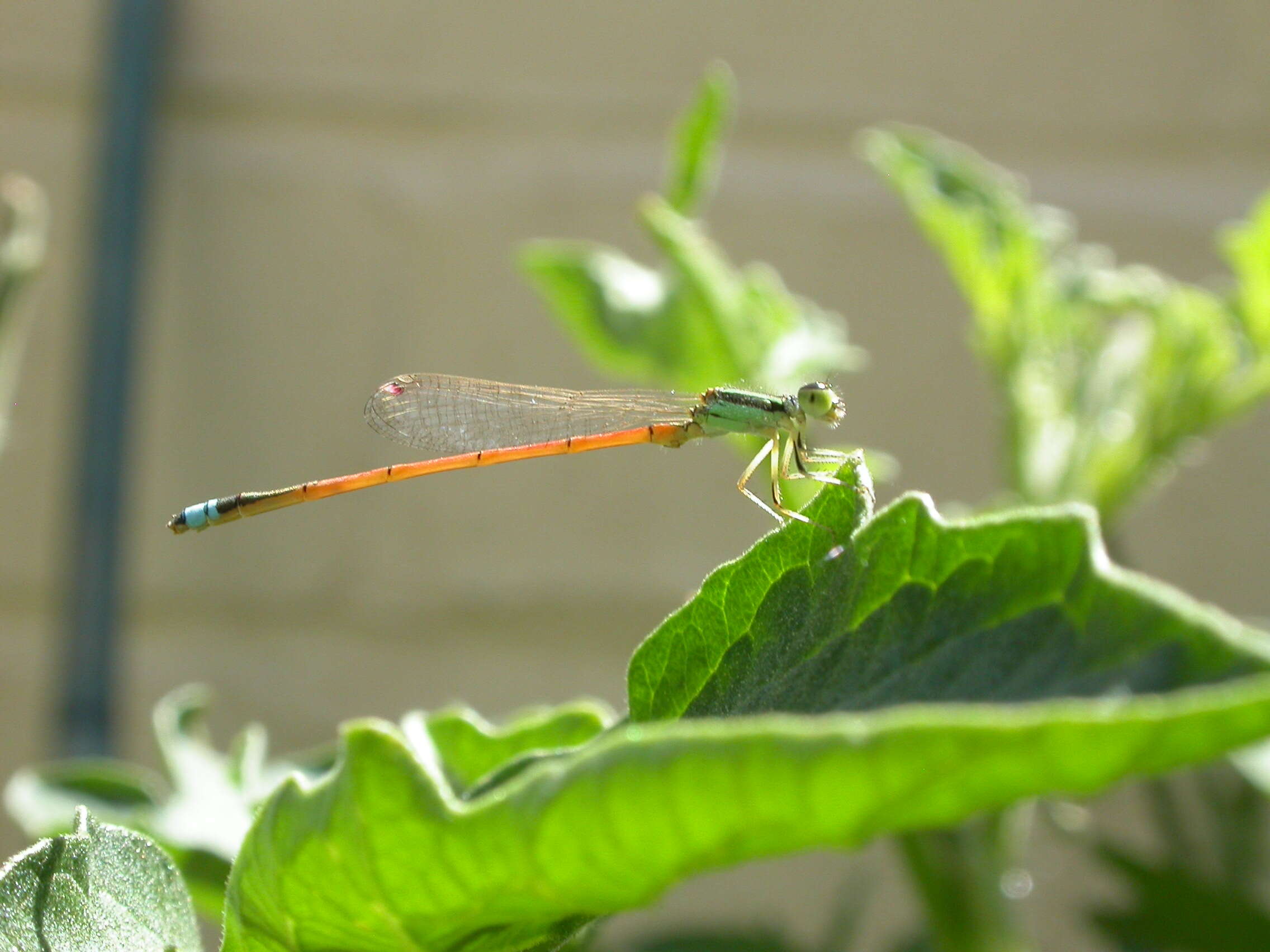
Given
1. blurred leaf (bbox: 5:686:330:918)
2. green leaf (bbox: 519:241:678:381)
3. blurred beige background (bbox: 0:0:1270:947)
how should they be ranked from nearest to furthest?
blurred leaf (bbox: 5:686:330:918)
green leaf (bbox: 519:241:678:381)
blurred beige background (bbox: 0:0:1270:947)

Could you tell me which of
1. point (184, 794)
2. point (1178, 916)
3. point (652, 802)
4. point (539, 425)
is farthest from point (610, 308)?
point (652, 802)

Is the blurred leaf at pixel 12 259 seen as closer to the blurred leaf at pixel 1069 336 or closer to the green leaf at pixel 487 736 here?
the green leaf at pixel 487 736

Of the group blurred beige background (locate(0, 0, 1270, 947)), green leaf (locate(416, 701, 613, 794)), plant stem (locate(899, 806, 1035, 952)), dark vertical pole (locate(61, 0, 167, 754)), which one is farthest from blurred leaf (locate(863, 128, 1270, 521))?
dark vertical pole (locate(61, 0, 167, 754))

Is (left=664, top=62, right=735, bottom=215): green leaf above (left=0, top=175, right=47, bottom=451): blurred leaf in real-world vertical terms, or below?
above

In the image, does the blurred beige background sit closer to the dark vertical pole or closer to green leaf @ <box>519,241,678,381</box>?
the dark vertical pole

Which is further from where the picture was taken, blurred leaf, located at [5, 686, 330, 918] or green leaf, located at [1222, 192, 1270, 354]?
green leaf, located at [1222, 192, 1270, 354]

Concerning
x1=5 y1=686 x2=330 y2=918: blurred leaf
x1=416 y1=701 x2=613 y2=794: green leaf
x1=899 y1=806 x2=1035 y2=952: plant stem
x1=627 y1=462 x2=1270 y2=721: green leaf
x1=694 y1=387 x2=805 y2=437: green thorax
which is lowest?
x1=899 y1=806 x2=1035 y2=952: plant stem

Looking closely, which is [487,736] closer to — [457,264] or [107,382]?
[107,382]

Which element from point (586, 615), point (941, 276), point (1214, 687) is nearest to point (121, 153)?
point (586, 615)
